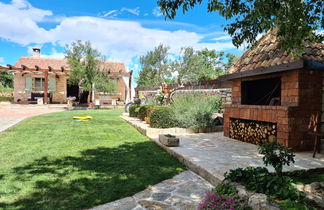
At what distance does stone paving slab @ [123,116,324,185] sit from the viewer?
3381 mm

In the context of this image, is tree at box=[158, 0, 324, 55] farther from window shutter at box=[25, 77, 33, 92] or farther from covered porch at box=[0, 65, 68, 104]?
window shutter at box=[25, 77, 33, 92]

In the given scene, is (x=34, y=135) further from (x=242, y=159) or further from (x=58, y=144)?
(x=242, y=159)

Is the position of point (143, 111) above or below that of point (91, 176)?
above

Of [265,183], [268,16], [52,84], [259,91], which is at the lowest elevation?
[265,183]

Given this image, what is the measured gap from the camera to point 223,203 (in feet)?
7.00

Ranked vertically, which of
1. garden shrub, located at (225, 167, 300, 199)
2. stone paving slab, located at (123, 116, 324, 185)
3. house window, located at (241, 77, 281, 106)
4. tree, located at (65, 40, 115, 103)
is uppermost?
tree, located at (65, 40, 115, 103)

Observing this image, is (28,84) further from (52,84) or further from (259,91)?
(259,91)

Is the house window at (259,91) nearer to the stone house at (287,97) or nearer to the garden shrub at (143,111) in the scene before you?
the stone house at (287,97)

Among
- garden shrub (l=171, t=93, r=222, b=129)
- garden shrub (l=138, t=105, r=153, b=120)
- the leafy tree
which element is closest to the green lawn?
garden shrub (l=171, t=93, r=222, b=129)

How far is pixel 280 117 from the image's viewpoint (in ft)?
15.4

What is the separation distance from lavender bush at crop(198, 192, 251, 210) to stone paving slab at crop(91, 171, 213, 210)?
0.30 m

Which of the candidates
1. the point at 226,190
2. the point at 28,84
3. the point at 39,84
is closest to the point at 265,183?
the point at 226,190

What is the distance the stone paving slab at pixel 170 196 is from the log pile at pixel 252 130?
2.56m

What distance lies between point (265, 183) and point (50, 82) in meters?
27.2
